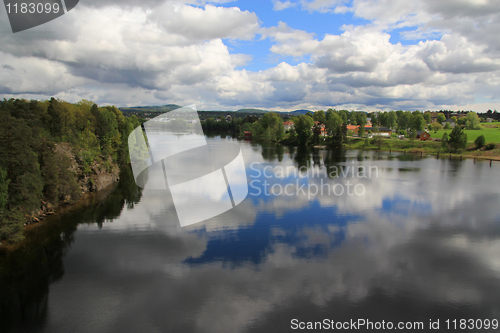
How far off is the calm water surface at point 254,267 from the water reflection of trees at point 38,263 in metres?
0.05

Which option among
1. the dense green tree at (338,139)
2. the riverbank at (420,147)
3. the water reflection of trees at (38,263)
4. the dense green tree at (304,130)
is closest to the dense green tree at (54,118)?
the water reflection of trees at (38,263)

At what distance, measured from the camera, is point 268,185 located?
2741 cm

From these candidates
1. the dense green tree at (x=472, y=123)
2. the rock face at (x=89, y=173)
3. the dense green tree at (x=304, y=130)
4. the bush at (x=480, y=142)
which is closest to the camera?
the rock face at (x=89, y=173)

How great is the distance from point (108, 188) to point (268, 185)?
584 inches

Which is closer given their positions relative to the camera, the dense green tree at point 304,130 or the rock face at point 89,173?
the rock face at point 89,173

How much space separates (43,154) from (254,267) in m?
14.6

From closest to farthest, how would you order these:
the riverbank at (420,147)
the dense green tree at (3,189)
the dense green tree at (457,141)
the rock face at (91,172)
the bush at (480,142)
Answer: the dense green tree at (3,189) < the rock face at (91,172) < the riverbank at (420,147) < the bush at (480,142) < the dense green tree at (457,141)

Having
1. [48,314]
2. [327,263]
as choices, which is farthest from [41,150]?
[327,263]

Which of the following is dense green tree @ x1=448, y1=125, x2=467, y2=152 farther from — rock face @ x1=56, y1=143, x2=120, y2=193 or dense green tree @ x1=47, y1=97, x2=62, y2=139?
dense green tree @ x1=47, y1=97, x2=62, y2=139

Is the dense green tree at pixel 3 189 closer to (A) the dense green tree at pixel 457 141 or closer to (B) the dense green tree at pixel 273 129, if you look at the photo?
(A) the dense green tree at pixel 457 141

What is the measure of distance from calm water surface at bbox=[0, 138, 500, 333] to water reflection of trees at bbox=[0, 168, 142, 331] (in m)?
0.05

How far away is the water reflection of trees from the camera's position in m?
9.64

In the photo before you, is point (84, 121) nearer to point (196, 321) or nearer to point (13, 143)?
point (13, 143)

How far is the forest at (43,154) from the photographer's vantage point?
14.6 metres
